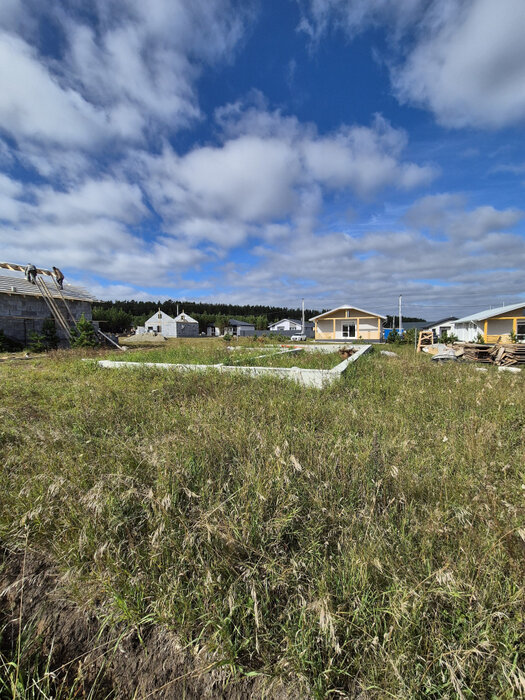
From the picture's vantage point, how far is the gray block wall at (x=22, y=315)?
1670 cm

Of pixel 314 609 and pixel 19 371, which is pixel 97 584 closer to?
pixel 314 609

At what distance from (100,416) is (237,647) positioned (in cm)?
352

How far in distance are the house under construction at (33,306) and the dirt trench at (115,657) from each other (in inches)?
769

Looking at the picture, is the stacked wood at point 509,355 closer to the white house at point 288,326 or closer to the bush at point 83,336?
the bush at point 83,336

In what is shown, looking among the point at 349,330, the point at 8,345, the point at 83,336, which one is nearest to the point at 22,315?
the point at 8,345

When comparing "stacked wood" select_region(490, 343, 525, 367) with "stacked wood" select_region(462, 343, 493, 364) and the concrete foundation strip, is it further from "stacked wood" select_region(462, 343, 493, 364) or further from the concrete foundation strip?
the concrete foundation strip

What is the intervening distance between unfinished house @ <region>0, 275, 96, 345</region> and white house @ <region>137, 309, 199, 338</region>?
33335 millimetres

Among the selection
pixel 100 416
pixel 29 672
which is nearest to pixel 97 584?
pixel 29 672

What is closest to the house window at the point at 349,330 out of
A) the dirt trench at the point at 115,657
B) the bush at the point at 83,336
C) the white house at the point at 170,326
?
the white house at the point at 170,326

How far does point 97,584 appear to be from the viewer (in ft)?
5.53

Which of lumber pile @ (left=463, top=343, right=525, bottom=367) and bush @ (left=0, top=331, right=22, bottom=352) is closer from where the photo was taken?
lumber pile @ (left=463, top=343, right=525, bottom=367)

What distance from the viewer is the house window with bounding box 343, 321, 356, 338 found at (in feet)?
128

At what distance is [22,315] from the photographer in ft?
57.3

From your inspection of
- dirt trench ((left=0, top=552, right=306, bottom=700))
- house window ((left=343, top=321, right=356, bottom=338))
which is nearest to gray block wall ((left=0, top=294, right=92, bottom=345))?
dirt trench ((left=0, top=552, right=306, bottom=700))
